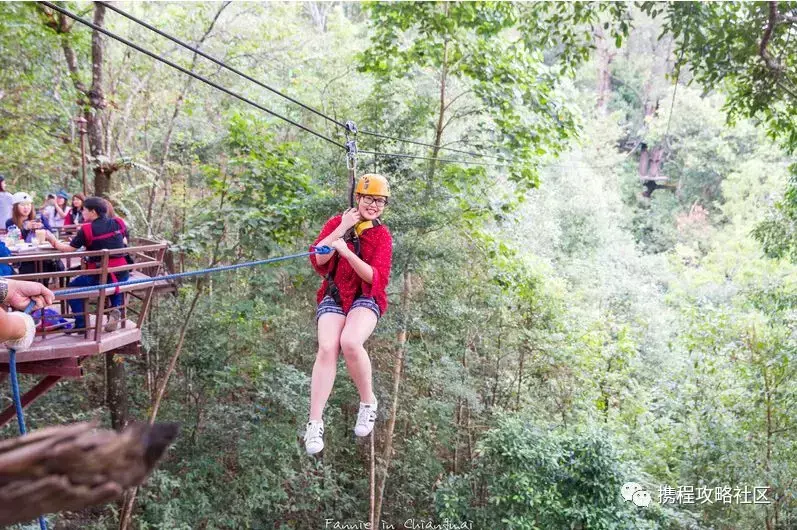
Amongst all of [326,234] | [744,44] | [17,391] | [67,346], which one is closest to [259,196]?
[67,346]

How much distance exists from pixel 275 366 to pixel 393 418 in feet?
5.86

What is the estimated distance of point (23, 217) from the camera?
531 centimetres

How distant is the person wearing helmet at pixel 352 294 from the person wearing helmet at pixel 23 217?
3420 mm

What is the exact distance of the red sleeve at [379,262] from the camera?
3371 millimetres

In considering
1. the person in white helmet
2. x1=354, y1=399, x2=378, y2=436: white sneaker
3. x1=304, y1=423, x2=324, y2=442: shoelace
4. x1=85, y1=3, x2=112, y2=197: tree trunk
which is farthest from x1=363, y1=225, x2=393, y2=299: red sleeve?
x1=85, y1=3, x2=112, y2=197: tree trunk

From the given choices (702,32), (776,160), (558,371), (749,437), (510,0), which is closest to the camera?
(702,32)

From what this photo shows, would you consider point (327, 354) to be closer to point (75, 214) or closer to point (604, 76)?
point (75, 214)

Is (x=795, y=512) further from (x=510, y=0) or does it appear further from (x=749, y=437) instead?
(x=510, y=0)

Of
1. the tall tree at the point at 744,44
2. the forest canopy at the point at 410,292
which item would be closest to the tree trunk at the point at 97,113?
the forest canopy at the point at 410,292

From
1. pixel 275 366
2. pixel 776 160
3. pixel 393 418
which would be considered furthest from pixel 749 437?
pixel 776 160

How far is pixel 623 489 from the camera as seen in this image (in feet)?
25.1

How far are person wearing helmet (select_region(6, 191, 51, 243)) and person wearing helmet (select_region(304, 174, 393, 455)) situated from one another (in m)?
3.42

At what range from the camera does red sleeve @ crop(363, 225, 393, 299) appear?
3.37 m

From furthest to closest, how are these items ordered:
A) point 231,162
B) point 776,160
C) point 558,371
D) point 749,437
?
point 776,160 < point 558,371 < point 749,437 < point 231,162
